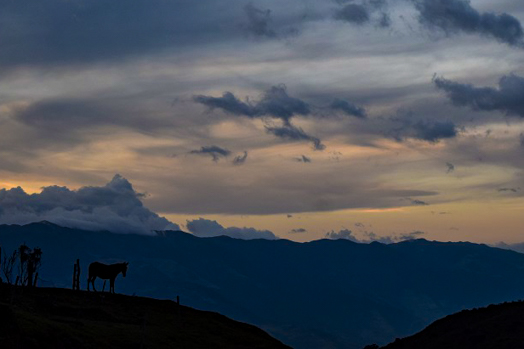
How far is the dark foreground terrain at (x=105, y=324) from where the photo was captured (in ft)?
281

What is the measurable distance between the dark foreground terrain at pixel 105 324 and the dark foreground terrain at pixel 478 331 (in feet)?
74.3

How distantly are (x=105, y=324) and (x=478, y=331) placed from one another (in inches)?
2089

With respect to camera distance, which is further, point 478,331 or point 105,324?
point 478,331

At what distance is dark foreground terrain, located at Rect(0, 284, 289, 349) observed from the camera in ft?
281

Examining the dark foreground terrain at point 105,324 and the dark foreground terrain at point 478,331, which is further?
the dark foreground terrain at point 478,331

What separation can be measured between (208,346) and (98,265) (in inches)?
1418

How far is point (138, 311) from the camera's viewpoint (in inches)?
4574

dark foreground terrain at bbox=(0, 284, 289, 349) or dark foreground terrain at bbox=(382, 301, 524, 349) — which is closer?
dark foreground terrain at bbox=(0, 284, 289, 349)

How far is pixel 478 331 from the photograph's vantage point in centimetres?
11306

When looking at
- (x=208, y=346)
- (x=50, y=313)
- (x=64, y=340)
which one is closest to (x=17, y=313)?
(x=64, y=340)

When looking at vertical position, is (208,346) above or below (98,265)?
below

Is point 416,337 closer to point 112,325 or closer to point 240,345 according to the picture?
point 240,345

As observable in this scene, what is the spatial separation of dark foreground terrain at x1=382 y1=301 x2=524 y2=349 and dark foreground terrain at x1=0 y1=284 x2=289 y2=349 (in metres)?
22.6

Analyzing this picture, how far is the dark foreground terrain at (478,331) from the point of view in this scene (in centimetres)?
10862
